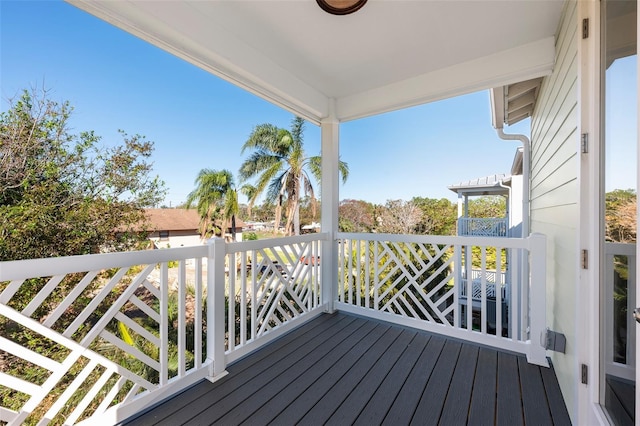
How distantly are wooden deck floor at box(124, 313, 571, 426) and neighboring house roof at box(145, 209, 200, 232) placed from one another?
172 centimetres

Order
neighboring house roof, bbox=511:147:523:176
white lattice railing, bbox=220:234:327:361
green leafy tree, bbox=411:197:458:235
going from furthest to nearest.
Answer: green leafy tree, bbox=411:197:458:235, neighboring house roof, bbox=511:147:523:176, white lattice railing, bbox=220:234:327:361

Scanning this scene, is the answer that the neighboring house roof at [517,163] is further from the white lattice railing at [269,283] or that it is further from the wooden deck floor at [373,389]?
the white lattice railing at [269,283]

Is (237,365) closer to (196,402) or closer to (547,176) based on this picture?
(196,402)

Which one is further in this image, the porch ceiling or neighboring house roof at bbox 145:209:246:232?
neighboring house roof at bbox 145:209:246:232

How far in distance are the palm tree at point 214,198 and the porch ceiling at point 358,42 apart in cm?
204

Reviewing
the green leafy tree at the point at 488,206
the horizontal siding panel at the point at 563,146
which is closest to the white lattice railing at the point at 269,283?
the horizontal siding panel at the point at 563,146

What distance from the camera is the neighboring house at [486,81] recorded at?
1.21m

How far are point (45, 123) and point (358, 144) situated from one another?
7.78 meters

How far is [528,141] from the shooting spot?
3564 millimetres

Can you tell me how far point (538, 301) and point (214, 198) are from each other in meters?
4.26

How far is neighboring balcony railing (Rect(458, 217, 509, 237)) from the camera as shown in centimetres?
640

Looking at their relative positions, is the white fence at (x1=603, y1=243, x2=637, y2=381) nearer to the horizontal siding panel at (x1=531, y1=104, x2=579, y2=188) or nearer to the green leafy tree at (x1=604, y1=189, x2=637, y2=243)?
the green leafy tree at (x1=604, y1=189, x2=637, y2=243)

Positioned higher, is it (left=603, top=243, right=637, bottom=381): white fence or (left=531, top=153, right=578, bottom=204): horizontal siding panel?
(left=531, top=153, right=578, bottom=204): horizontal siding panel

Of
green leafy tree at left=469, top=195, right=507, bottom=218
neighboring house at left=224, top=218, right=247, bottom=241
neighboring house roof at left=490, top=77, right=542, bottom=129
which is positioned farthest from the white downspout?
neighboring house at left=224, top=218, right=247, bottom=241
